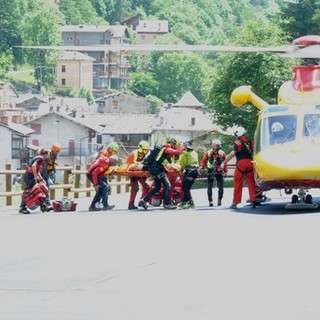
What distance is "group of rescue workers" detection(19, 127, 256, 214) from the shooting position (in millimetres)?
30609

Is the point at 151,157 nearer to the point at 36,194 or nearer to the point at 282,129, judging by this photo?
the point at 36,194

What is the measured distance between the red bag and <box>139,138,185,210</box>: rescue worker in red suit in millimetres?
2057

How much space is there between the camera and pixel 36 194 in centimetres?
3045

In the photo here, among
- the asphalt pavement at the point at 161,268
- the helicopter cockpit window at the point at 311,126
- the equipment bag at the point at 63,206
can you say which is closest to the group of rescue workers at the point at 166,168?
the equipment bag at the point at 63,206

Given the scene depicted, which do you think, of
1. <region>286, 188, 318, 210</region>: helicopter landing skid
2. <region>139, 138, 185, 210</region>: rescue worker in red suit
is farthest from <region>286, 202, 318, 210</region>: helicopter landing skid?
<region>139, 138, 185, 210</region>: rescue worker in red suit

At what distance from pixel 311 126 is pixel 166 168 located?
3104 mm

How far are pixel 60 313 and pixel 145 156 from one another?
1721 cm

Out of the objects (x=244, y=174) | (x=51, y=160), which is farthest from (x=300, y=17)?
(x=51, y=160)

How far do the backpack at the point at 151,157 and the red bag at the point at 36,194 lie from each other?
207cm

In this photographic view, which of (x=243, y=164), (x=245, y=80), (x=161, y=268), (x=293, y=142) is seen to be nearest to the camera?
(x=161, y=268)

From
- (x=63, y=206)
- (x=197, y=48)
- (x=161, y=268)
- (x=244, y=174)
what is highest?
(x=197, y=48)

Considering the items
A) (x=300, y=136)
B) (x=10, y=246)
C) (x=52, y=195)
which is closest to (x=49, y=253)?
(x=10, y=246)

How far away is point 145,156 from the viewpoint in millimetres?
30906

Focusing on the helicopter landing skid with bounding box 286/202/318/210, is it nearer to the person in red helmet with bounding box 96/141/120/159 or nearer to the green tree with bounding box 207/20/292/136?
the person in red helmet with bounding box 96/141/120/159
